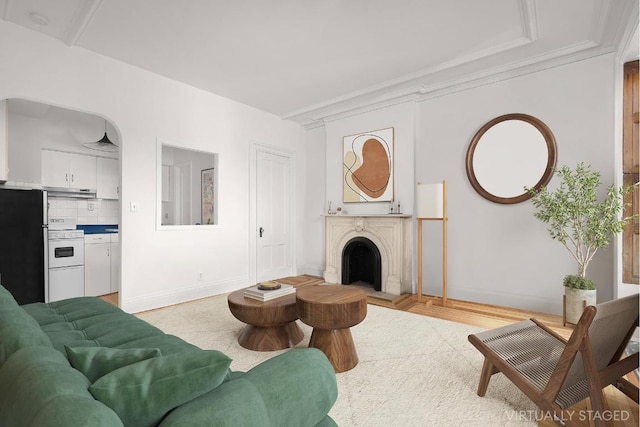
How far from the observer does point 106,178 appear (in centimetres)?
554

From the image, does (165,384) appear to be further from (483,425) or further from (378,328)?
(378,328)

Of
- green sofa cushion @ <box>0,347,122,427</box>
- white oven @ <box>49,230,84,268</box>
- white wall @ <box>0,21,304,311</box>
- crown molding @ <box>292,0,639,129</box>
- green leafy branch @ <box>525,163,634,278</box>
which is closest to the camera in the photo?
green sofa cushion @ <box>0,347,122,427</box>

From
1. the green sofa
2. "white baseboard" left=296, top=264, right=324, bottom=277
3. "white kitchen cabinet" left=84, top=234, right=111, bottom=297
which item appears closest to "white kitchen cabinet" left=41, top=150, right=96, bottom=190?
"white kitchen cabinet" left=84, top=234, right=111, bottom=297

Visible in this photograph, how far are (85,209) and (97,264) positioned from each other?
1.28 meters

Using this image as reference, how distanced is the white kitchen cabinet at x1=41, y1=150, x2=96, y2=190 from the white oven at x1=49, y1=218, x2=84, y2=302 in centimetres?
88

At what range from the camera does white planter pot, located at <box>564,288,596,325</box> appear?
120 inches

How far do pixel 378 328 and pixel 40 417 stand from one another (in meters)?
2.86

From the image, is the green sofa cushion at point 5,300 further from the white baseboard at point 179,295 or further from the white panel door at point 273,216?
the white panel door at point 273,216

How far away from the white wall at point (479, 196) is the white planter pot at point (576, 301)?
421mm

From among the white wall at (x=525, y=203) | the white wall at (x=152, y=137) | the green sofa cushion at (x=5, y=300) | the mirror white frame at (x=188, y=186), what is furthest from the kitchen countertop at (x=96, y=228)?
the white wall at (x=525, y=203)

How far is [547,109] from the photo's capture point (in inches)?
143

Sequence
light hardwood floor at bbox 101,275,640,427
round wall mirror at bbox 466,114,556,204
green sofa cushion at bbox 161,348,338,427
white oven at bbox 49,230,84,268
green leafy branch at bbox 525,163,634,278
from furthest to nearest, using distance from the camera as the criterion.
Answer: white oven at bbox 49,230,84,268 → round wall mirror at bbox 466,114,556,204 → light hardwood floor at bbox 101,275,640,427 → green leafy branch at bbox 525,163,634,278 → green sofa cushion at bbox 161,348,338,427

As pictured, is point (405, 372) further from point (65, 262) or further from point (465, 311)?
point (65, 262)

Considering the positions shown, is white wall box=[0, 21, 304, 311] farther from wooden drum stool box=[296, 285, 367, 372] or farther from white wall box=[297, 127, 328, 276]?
wooden drum stool box=[296, 285, 367, 372]
